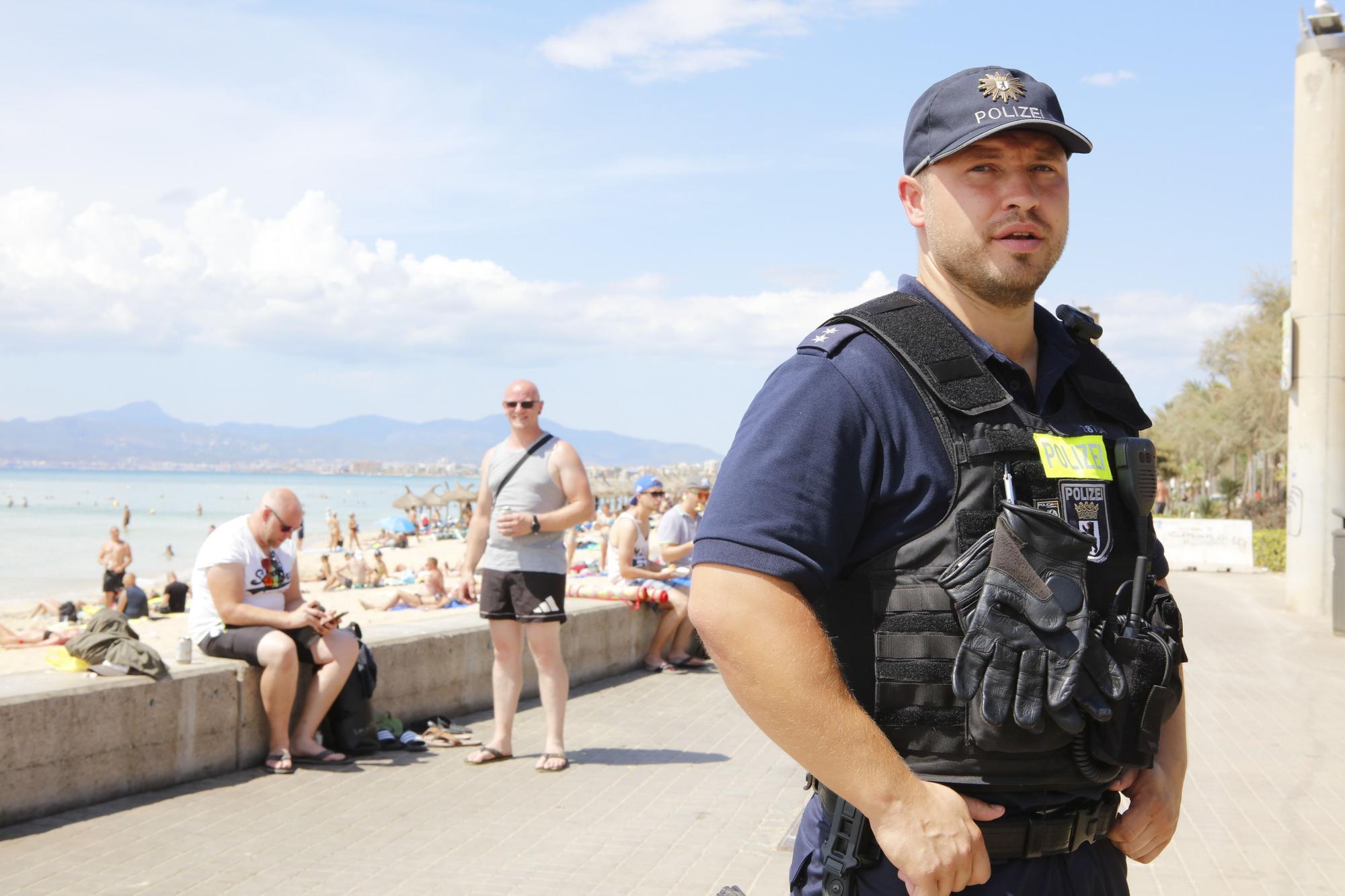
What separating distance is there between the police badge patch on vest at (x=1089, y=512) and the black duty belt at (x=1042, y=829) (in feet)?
1.35

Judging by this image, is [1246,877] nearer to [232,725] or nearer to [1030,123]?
[1030,123]

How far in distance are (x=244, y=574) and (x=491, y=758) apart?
6.00ft

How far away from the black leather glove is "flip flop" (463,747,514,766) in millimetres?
5956

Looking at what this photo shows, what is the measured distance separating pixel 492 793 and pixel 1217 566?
20908 millimetres

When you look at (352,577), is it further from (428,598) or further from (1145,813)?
(1145,813)

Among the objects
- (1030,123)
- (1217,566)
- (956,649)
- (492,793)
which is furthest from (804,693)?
(1217,566)

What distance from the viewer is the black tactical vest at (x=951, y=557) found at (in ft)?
6.28


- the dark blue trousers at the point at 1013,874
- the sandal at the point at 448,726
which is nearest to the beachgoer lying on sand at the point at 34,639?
the sandal at the point at 448,726

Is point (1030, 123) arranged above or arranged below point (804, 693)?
above

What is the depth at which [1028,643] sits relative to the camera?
1882 millimetres

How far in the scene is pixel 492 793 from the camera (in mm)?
6746

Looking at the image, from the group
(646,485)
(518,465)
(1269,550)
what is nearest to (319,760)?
(518,465)

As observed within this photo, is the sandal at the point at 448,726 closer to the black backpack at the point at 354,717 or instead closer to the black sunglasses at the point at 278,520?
the black backpack at the point at 354,717

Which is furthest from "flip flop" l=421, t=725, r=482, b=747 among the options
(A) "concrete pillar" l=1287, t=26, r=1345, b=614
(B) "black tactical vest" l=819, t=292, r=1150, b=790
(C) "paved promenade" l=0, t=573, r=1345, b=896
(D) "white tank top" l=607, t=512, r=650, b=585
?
(A) "concrete pillar" l=1287, t=26, r=1345, b=614
